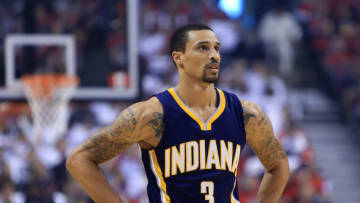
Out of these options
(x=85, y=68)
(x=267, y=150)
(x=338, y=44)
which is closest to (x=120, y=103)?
(x=85, y=68)

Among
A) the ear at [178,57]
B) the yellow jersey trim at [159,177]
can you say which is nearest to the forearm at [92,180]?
the yellow jersey trim at [159,177]

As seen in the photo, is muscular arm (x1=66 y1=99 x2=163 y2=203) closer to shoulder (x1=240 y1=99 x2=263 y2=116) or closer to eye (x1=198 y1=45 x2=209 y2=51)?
eye (x1=198 y1=45 x2=209 y2=51)

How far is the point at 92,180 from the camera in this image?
3469 millimetres

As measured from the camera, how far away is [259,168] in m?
9.27

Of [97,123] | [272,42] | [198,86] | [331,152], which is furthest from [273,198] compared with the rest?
[272,42]

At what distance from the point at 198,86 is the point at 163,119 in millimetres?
317

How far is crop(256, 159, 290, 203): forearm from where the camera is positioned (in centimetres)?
390

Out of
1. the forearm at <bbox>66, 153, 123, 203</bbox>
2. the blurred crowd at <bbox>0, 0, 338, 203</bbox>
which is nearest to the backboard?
the blurred crowd at <bbox>0, 0, 338, 203</bbox>

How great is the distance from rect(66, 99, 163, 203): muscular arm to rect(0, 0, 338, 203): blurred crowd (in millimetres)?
4544

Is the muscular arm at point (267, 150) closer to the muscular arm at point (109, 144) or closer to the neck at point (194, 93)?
the neck at point (194, 93)

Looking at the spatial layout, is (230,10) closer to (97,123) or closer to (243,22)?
(243,22)

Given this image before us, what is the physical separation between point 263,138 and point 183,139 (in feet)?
1.98

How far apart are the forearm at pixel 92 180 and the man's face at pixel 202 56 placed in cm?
83

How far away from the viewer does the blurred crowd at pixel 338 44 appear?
11727mm
